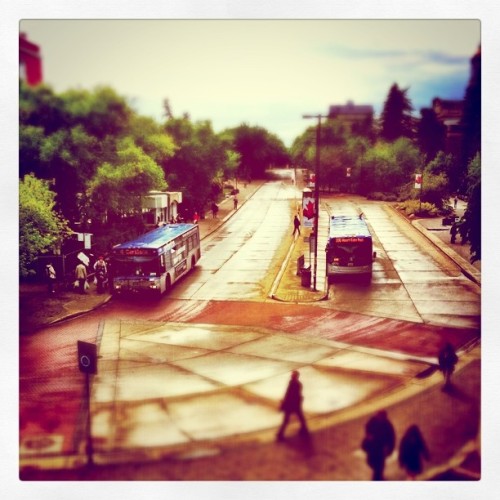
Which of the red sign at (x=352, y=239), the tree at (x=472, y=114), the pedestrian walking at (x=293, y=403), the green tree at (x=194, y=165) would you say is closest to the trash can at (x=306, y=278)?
the red sign at (x=352, y=239)

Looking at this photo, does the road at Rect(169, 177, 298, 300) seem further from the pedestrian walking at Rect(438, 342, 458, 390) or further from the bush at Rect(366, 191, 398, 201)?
the pedestrian walking at Rect(438, 342, 458, 390)

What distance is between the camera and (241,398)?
13000 millimetres

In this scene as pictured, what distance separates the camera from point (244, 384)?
13.6 metres

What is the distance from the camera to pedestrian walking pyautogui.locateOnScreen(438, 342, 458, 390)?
1368cm

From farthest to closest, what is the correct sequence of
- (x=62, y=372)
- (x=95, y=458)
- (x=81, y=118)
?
(x=81, y=118)
(x=62, y=372)
(x=95, y=458)

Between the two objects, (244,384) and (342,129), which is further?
(342,129)

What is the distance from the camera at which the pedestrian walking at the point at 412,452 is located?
428 inches

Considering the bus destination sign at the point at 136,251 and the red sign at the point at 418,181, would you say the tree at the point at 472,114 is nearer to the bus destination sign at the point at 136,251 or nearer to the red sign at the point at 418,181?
the red sign at the point at 418,181

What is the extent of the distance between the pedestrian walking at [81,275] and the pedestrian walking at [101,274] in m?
0.45

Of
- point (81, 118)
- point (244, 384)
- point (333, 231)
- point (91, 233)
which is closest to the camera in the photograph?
point (244, 384)

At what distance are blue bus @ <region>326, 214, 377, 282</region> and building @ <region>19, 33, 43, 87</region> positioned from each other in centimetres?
1197
